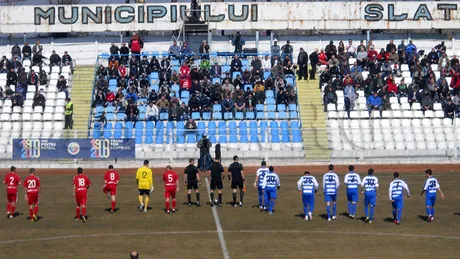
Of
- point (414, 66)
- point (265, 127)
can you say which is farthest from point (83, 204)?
point (414, 66)

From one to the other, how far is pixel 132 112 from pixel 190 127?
3.70 m

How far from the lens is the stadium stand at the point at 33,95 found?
155ft

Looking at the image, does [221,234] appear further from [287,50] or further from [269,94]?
[287,50]

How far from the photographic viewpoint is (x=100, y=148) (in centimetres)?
4606

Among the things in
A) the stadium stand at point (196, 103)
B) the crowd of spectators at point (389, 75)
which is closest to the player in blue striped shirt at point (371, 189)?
the stadium stand at point (196, 103)

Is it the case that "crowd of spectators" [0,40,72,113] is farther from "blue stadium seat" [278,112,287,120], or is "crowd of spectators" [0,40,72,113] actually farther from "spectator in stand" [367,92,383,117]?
"spectator in stand" [367,92,383,117]

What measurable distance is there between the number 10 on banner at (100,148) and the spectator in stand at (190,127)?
3.97 metres

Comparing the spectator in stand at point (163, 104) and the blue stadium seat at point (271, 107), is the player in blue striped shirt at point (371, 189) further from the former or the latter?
the spectator in stand at point (163, 104)

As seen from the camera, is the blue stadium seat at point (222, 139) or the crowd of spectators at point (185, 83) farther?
the crowd of spectators at point (185, 83)

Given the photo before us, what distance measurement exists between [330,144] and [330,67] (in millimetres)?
7194

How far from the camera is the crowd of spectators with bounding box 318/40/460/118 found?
49625mm

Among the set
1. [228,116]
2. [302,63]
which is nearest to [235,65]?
[302,63]

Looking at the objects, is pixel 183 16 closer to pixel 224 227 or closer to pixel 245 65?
pixel 245 65

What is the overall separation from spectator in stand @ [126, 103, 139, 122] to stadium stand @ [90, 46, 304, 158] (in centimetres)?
5
